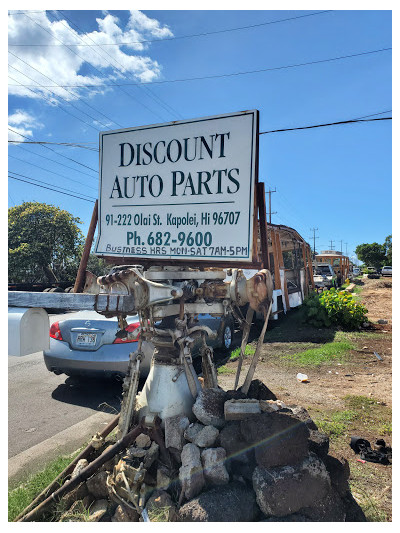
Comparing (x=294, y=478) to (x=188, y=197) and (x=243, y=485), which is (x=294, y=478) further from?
(x=188, y=197)

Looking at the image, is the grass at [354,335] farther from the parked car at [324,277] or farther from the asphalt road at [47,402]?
the parked car at [324,277]

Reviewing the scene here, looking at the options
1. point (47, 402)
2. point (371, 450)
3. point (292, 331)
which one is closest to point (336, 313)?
point (292, 331)

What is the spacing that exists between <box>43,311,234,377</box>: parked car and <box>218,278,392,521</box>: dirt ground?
1.58 metres

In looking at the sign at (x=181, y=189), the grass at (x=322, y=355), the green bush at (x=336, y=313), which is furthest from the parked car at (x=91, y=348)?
the green bush at (x=336, y=313)

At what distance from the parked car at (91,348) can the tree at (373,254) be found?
67.9 m

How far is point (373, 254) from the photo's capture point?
65.6 metres

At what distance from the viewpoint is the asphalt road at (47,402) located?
161 inches

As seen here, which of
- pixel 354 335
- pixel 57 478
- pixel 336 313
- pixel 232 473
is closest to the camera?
pixel 232 473

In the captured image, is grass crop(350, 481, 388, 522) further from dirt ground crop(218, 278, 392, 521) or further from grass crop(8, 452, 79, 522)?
grass crop(8, 452, 79, 522)

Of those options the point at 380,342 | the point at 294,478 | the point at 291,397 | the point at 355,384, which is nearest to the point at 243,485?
the point at 294,478

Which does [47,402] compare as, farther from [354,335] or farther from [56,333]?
[354,335]

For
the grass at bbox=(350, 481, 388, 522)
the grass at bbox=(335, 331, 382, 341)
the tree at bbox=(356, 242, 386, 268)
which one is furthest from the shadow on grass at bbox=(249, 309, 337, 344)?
the tree at bbox=(356, 242, 386, 268)

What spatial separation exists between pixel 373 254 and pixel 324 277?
1906 inches

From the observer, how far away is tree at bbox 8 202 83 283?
67.1ft
